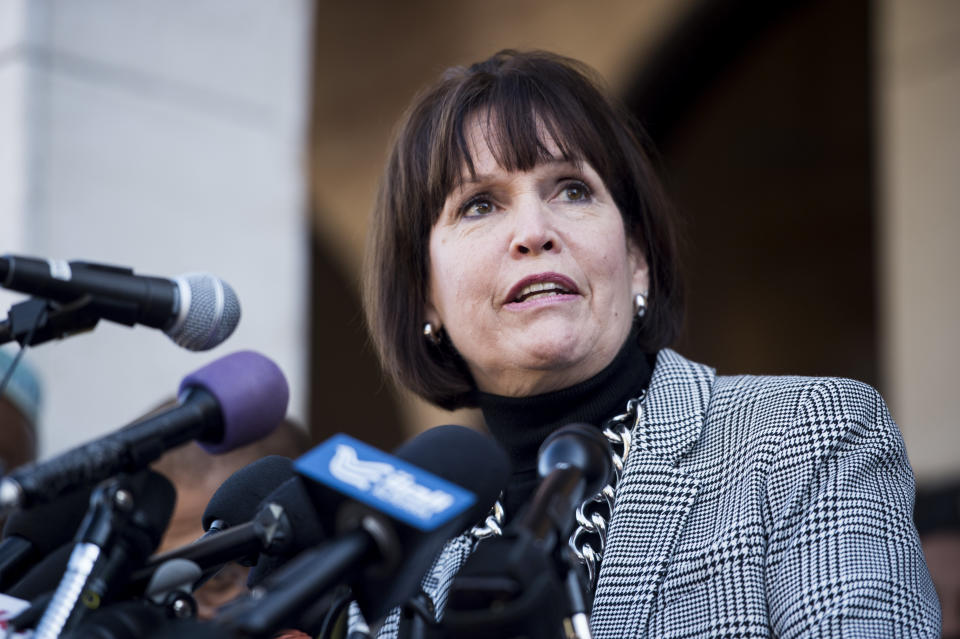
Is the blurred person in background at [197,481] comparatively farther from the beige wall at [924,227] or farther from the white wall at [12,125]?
the beige wall at [924,227]

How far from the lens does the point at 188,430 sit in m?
1.56

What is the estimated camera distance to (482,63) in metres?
2.84

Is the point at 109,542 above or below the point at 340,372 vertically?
above

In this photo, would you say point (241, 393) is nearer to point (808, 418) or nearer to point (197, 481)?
point (808, 418)

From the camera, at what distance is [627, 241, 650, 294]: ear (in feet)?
9.50

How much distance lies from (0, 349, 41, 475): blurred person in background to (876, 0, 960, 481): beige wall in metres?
4.67

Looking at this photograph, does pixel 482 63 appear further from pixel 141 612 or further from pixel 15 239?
pixel 15 239

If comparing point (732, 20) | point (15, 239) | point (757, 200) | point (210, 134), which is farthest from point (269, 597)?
point (757, 200)

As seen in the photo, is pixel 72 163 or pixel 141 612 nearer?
pixel 141 612

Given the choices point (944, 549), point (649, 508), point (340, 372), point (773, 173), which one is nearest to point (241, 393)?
point (649, 508)

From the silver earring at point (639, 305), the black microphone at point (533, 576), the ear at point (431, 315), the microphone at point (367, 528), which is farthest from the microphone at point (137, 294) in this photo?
the silver earring at point (639, 305)

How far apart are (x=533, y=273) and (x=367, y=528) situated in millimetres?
1242

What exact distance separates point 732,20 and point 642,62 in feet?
2.28

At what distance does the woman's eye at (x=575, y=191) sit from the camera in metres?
2.65
